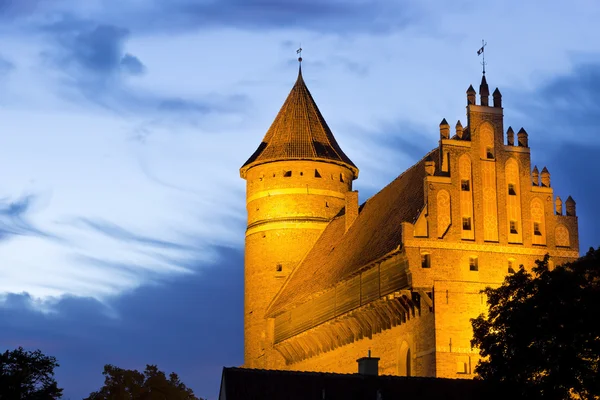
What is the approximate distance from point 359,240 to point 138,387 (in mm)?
16555

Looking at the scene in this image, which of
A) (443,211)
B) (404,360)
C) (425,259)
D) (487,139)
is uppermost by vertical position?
(487,139)

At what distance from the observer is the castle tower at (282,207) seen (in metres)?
62.7

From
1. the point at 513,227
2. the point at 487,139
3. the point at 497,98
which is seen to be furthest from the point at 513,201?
the point at 497,98

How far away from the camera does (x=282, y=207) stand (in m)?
62.9

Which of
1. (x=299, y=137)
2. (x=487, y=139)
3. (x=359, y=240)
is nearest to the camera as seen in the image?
(x=487, y=139)

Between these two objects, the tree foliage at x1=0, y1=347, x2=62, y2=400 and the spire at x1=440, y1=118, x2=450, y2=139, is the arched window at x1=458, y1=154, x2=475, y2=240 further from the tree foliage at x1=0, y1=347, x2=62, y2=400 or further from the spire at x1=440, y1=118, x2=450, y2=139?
the tree foliage at x1=0, y1=347, x2=62, y2=400

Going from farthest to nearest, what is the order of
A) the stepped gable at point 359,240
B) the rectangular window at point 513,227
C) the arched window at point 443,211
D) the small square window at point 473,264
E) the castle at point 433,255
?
the stepped gable at point 359,240 → the rectangular window at point 513,227 → the arched window at point 443,211 → the small square window at point 473,264 → the castle at point 433,255

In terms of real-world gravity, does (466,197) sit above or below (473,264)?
above

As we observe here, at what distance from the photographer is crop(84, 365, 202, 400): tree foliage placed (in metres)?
62.5

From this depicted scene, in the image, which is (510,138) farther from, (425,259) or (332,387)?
(332,387)

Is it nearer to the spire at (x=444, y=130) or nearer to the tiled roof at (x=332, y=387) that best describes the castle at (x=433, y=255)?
the spire at (x=444, y=130)

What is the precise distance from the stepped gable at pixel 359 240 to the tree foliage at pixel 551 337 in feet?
27.1

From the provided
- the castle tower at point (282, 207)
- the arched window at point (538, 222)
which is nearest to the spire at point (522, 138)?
the arched window at point (538, 222)

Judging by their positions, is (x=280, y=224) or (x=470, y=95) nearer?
(x=470, y=95)
